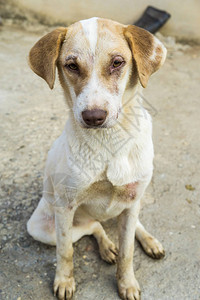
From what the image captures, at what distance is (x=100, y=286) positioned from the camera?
2736 millimetres

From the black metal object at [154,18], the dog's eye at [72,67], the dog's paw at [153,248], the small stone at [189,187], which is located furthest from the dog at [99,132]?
the black metal object at [154,18]

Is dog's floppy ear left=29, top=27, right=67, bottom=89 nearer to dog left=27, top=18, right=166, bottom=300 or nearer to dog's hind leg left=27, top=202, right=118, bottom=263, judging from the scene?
dog left=27, top=18, right=166, bottom=300

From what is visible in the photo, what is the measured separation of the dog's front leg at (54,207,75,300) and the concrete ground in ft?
0.32

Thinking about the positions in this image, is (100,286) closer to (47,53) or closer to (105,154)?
(105,154)

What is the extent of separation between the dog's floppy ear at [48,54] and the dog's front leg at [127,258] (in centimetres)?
109

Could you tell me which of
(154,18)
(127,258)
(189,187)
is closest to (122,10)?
(154,18)

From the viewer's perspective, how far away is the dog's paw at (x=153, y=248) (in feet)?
9.64

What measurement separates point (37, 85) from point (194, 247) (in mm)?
3619

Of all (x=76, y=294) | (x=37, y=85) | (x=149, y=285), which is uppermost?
(x=149, y=285)

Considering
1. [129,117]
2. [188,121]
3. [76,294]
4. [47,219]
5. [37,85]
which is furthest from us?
[37,85]

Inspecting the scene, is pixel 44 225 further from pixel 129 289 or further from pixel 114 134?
pixel 114 134

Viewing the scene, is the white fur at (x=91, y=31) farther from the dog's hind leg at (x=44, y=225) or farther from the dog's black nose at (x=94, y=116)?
the dog's hind leg at (x=44, y=225)

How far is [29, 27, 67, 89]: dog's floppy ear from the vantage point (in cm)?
220

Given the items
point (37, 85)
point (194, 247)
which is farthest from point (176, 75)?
point (194, 247)
